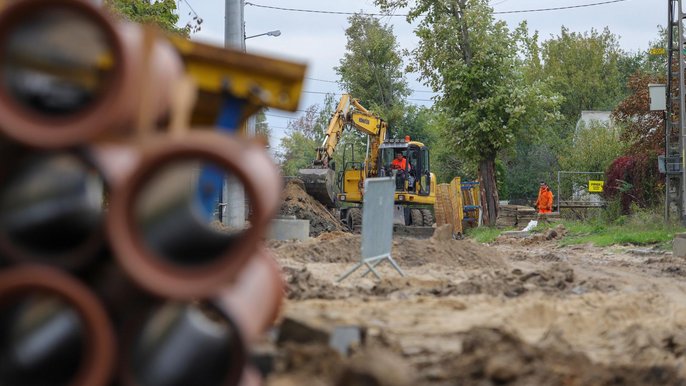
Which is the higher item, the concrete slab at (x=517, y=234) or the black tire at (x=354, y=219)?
the black tire at (x=354, y=219)

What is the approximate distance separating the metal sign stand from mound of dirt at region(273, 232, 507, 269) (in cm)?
408

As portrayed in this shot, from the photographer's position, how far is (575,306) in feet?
38.2

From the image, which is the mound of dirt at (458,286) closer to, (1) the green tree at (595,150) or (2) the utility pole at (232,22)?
(2) the utility pole at (232,22)

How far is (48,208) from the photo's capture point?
202 inches

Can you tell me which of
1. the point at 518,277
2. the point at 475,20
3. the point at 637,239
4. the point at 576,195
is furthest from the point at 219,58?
the point at 576,195

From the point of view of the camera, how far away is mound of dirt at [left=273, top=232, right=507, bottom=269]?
1945 centimetres

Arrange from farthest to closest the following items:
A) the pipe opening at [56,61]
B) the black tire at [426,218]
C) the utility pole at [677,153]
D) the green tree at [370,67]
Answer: the green tree at [370,67], the black tire at [426,218], the utility pole at [677,153], the pipe opening at [56,61]

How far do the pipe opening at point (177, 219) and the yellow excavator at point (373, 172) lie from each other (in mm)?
29093

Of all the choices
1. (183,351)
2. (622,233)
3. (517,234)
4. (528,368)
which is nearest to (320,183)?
(517,234)

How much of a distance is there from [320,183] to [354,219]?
1910 mm

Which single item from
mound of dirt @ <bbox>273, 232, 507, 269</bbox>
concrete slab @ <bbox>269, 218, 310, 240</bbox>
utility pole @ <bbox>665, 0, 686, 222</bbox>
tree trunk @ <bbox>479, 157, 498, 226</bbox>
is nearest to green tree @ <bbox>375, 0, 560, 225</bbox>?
tree trunk @ <bbox>479, 157, 498, 226</bbox>

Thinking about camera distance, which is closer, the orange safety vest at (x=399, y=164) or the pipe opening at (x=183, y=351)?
the pipe opening at (x=183, y=351)

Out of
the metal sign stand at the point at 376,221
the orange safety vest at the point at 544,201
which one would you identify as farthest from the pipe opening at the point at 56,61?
the orange safety vest at the point at 544,201

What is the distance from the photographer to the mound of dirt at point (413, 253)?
19.5 metres
